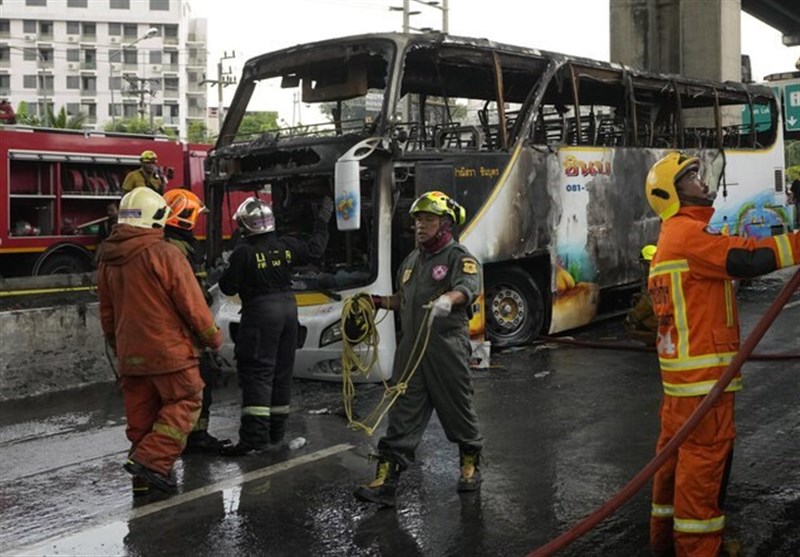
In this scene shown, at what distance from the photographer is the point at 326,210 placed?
776cm

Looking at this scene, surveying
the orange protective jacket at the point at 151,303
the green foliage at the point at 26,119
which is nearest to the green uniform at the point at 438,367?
the orange protective jacket at the point at 151,303

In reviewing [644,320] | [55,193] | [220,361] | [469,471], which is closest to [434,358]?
[469,471]

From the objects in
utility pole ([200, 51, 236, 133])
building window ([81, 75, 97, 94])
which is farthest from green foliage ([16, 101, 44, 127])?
building window ([81, 75, 97, 94])

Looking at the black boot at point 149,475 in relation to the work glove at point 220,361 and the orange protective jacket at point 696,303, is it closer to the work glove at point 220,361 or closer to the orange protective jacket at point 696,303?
the orange protective jacket at point 696,303

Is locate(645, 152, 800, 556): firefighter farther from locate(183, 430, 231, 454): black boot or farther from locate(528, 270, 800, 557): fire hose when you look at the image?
locate(183, 430, 231, 454): black boot

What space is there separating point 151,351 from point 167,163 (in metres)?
12.4

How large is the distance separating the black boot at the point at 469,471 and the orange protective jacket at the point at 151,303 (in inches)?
67.4

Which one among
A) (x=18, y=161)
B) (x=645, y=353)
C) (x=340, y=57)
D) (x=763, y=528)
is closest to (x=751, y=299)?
(x=645, y=353)

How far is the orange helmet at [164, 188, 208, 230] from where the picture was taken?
6.14 metres

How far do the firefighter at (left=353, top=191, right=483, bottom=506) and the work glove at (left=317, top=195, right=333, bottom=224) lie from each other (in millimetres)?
2434

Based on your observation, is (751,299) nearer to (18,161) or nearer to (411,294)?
(411,294)

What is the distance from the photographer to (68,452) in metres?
6.52

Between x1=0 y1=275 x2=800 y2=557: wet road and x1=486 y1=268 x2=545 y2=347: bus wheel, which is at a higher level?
x1=486 y1=268 x2=545 y2=347: bus wheel

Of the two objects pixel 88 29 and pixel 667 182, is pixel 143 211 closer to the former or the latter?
pixel 667 182
